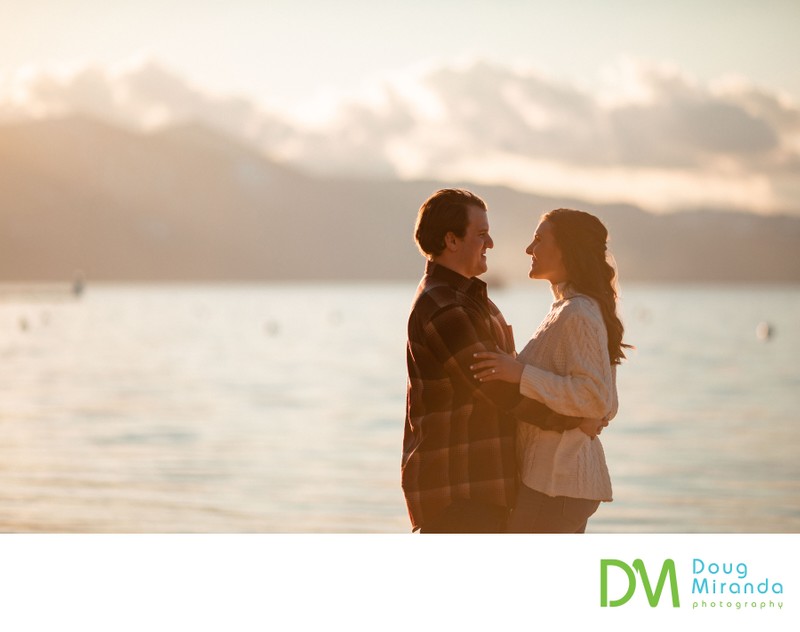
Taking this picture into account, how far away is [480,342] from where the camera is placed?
3.01m

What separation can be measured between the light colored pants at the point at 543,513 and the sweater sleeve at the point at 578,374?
0.25 meters

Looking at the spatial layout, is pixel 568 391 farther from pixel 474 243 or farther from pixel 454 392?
pixel 474 243

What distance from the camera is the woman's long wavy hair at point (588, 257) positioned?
3.11 metres

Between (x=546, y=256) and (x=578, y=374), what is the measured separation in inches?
13.1

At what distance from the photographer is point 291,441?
43.1ft

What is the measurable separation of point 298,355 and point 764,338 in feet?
56.2

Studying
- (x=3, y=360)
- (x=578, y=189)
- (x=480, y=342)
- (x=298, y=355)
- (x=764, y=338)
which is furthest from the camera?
(x=578, y=189)

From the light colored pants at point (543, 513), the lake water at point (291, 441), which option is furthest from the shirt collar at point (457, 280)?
the lake water at point (291, 441)

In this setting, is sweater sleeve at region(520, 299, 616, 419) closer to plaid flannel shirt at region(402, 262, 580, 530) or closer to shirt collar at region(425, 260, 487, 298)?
plaid flannel shirt at region(402, 262, 580, 530)
